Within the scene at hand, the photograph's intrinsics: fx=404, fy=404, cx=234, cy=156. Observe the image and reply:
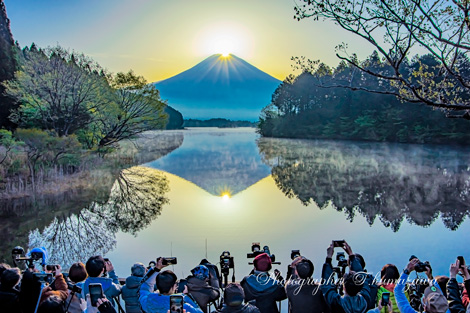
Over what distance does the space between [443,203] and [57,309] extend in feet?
43.8

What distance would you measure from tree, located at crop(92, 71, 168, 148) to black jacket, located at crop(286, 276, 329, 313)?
24.3 m

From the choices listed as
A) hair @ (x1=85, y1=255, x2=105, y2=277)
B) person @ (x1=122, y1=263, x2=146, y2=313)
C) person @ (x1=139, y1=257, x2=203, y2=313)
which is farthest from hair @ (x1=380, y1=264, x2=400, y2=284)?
hair @ (x1=85, y1=255, x2=105, y2=277)

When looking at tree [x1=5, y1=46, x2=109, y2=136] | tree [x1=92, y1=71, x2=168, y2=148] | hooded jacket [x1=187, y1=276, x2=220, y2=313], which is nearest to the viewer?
hooded jacket [x1=187, y1=276, x2=220, y2=313]

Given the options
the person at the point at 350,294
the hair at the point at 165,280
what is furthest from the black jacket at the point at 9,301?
the person at the point at 350,294

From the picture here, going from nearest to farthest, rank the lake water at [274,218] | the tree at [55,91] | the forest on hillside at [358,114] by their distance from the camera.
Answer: the lake water at [274,218]
the tree at [55,91]
the forest on hillside at [358,114]

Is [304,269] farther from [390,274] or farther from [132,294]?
[132,294]

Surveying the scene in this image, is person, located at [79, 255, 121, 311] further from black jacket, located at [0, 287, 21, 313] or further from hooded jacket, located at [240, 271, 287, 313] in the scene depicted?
hooded jacket, located at [240, 271, 287, 313]

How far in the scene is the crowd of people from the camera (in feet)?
9.46

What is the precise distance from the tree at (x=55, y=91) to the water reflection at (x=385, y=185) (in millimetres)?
11476

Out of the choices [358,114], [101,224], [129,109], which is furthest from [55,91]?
[358,114]

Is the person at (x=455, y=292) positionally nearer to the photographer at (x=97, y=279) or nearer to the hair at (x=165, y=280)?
the hair at (x=165, y=280)

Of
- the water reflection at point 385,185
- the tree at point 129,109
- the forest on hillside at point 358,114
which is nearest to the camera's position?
the water reflection at point 385,185

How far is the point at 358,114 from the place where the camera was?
4694 centimetres

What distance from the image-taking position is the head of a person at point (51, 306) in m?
2.81
